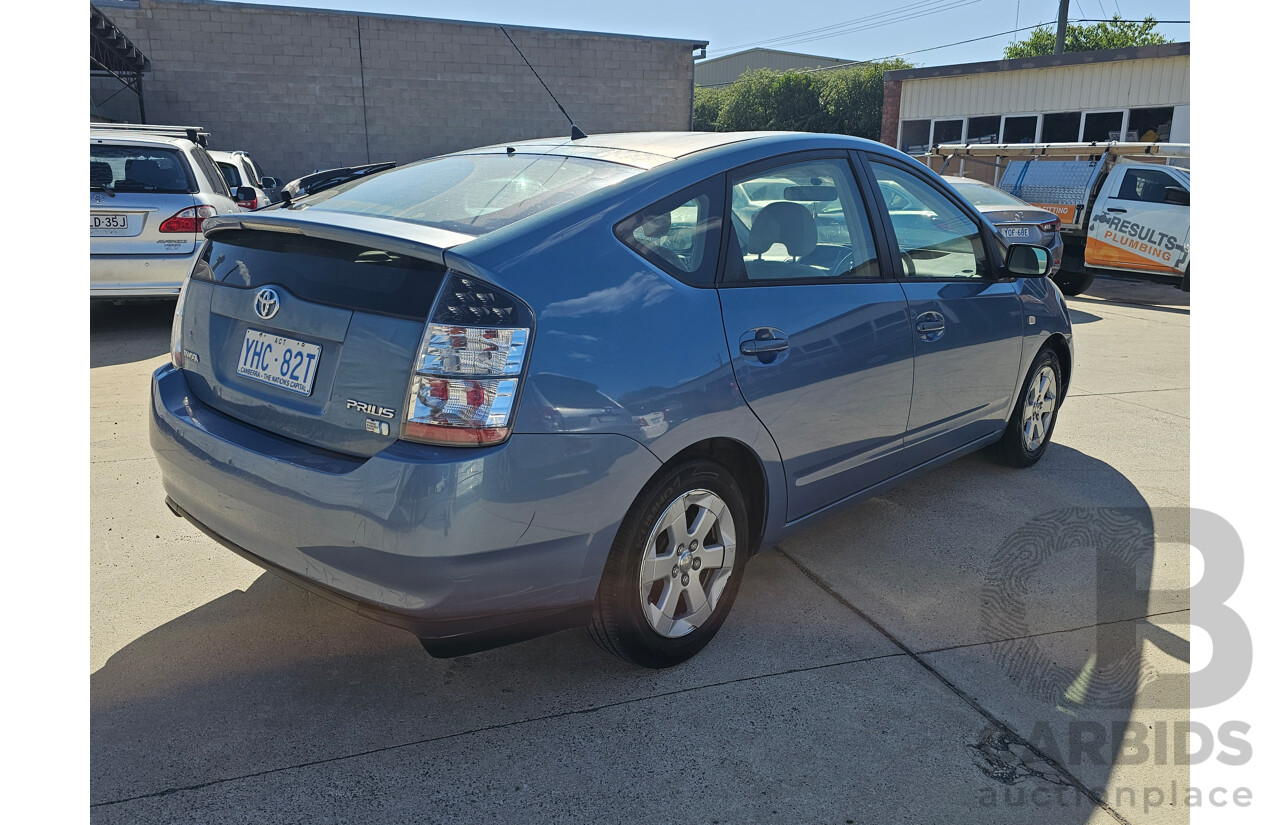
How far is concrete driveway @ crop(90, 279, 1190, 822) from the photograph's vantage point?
239 cm

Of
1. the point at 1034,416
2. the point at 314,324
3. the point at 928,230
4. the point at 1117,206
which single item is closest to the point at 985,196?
the point at 1117,206

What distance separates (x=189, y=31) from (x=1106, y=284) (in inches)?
776

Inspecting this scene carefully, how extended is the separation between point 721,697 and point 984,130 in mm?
25096

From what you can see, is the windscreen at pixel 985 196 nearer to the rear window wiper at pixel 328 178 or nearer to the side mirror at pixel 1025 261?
the rear window wiper at pixel 328 178

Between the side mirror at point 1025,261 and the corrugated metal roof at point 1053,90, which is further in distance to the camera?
the corrugated metal roof at point 1053,90

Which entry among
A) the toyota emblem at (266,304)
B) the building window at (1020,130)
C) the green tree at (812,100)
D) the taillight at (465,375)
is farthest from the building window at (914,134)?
the green tree at (812,100)

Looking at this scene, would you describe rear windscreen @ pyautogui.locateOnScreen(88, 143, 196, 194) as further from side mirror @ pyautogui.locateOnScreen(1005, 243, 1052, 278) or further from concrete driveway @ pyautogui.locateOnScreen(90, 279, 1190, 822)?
side mirror @ pyautogui.locateOnScreen(1005, 243, 1052, 278)

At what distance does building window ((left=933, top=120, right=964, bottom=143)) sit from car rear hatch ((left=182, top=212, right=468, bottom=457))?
25.5 meters

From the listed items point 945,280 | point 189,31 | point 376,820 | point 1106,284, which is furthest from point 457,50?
point 376,820

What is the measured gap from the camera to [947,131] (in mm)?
25828

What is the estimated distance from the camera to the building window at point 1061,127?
74.6ft

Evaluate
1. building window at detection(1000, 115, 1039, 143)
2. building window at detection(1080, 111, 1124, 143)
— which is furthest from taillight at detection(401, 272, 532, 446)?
building window at detection(1000, 115, 1039, 143)

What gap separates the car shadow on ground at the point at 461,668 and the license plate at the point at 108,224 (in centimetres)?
563

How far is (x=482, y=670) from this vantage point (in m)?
2.96
